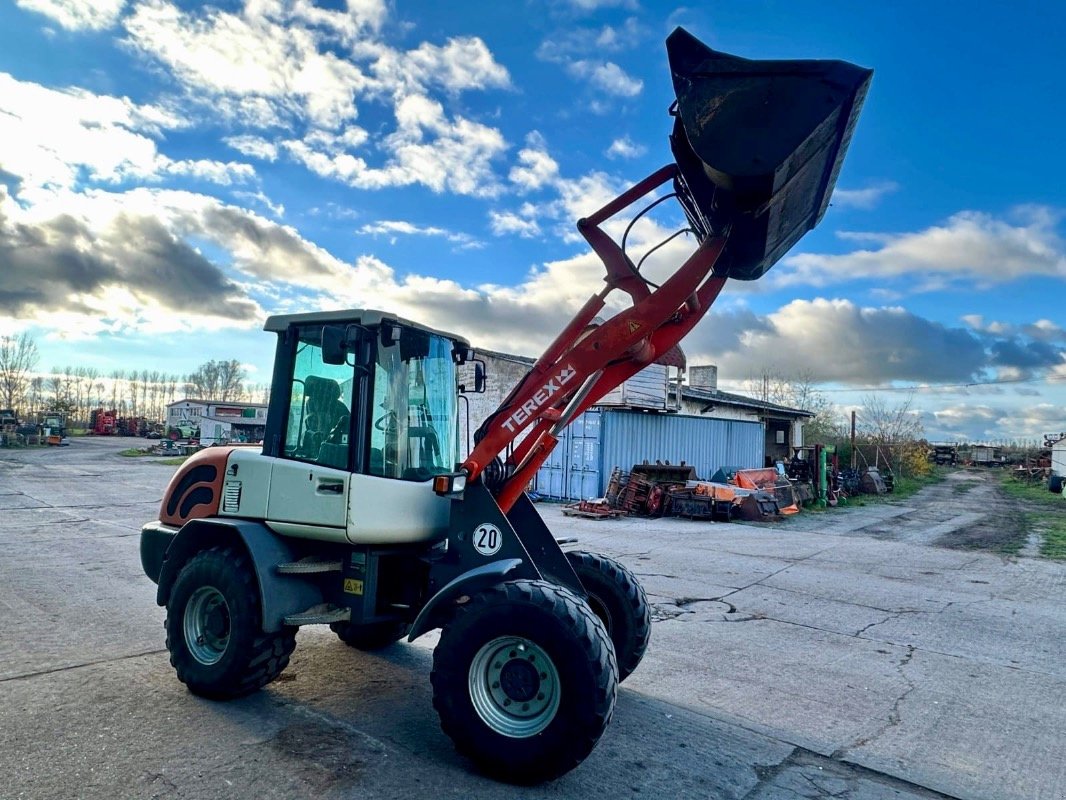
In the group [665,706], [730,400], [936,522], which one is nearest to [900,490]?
[730,400]

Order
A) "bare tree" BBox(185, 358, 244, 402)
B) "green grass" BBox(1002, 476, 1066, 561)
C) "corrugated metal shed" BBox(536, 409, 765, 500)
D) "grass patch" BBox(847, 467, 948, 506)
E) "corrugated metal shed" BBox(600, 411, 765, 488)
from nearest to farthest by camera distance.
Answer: "green grass" BBox(1002, 476, 1066, 561)
"corrugated metal shed" BBox(536, 409, 765, 500)
"corrugated metal shed" BBox(600, 411, 765, 488)
"grass patch" BBox(847, 467, 948, 506)
"bare tree" BBox(185, 358, 244, 402)

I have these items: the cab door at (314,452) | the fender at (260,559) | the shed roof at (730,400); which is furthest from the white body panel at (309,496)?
the shed roof at (730,400)

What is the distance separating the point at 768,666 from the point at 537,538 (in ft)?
8.78

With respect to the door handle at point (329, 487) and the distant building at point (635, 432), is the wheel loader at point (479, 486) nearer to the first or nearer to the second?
the door handle at point (329, 487)

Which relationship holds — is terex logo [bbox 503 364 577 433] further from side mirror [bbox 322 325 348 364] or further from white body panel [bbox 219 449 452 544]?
side mirror [bbox 322 325 348 364]

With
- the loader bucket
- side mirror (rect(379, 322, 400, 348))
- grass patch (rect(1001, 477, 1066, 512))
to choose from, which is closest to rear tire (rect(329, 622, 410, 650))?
side mirror (rect(379, 322, 400, 348))

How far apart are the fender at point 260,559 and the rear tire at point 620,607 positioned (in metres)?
1.95

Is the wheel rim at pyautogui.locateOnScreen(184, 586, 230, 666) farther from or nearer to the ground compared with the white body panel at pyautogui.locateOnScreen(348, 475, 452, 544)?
nearer to the ground

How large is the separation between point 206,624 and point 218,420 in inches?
2121

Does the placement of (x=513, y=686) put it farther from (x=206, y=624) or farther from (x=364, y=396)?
(x=206, y=624)

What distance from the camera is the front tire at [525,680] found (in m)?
3.67

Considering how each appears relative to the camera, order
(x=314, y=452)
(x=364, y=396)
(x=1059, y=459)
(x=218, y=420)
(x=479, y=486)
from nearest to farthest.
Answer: (x=479, y=486) → (x=364, y=396) → (x=314, y=452) → (x=1059, y=459) → (x=218, y=420)

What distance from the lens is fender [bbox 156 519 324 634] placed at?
467 centimetres

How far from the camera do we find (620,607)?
206 inches
